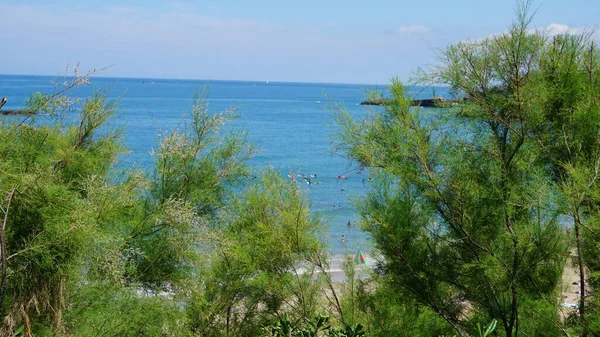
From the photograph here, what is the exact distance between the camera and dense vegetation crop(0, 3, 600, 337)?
5840mm

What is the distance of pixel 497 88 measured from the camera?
705 centimetres

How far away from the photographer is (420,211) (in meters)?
7.12

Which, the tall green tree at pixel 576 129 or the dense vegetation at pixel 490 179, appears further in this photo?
the dense vegetation at pixel 490 179

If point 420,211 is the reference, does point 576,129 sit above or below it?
above

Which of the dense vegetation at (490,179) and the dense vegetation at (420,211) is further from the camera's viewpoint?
the dense vegetation at (490,179)

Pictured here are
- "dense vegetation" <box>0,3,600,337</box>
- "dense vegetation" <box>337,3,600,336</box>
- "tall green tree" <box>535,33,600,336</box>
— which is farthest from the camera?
"dense vegetation" <box>337,3,600,336</box>

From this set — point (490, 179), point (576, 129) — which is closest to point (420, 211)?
point (490, 179)

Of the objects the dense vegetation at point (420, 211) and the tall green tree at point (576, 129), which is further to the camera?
the tall green tree at point (576, 129)

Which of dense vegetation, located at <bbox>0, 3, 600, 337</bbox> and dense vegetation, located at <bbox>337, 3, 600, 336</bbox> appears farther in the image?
dense vegetation, located at <bbox>337, 3, 600, 336</bbox>

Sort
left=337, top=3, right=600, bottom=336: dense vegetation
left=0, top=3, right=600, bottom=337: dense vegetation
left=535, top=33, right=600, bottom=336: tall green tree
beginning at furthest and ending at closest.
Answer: left=337, top=3, right=600, bottom=336: dense vegetation < left=535, top=33, right=600, bottom=336: tall green tree < left=0, top=3, right=600, bottom=337: dense vegetation

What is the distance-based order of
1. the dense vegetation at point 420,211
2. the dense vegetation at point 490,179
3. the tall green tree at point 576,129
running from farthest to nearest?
the dense vegetation at point 490,179, the tall green tree at point 576,129, the dense vegetation at point 420,211

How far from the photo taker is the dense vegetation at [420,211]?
5.84m

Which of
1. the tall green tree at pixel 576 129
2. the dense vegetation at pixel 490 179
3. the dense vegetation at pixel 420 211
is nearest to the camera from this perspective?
the dense vegetation at pixel 420 211

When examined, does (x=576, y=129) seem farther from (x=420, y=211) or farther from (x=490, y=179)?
(x=420, y=211)
